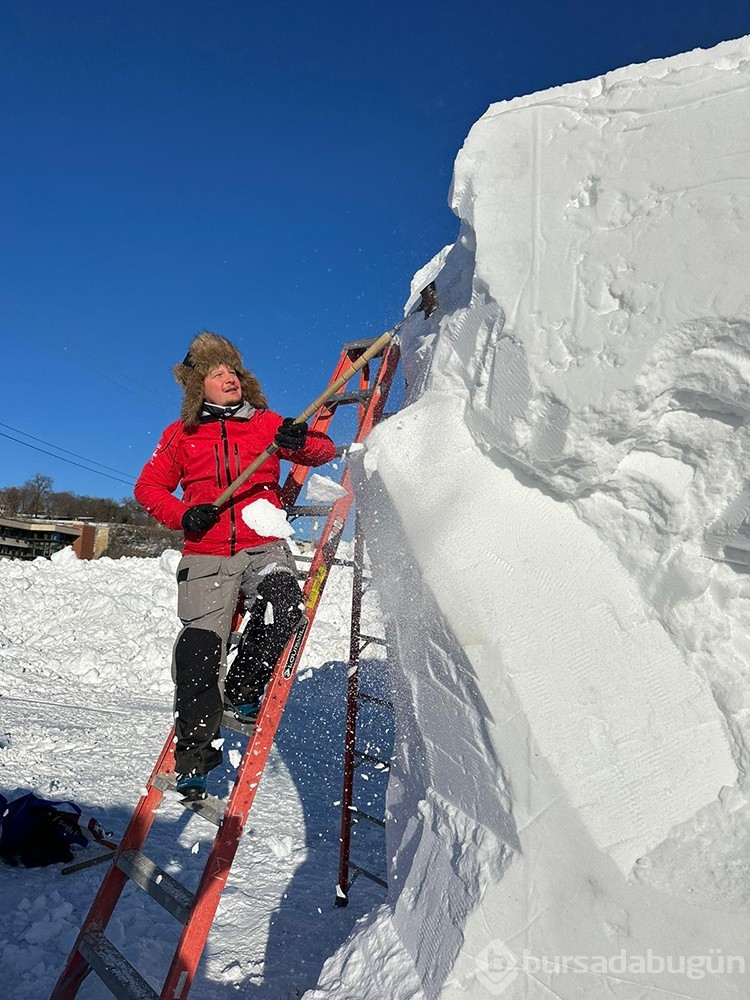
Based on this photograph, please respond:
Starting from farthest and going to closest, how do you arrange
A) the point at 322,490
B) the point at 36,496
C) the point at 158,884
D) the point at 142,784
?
the point at 36,496, the point at 142,784, the point at 322,490, the point at 158,884

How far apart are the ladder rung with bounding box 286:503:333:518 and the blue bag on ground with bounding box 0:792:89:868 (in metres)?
2.05

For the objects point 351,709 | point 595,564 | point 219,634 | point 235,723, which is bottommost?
point 235,723

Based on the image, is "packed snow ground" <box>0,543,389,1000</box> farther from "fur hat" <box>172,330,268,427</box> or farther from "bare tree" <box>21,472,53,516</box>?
"bare tree" <box>21,472,53,516</box>

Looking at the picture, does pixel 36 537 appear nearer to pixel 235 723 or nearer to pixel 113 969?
pixel 235 723

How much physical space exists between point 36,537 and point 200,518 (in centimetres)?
1964

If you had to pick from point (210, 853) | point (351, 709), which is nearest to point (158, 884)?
point (210, 853)

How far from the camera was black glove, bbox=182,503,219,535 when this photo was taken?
2.52 m

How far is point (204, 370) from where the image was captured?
2.93m

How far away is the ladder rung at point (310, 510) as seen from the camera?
9.47 feet

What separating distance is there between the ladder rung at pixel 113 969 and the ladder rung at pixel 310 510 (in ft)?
5.62

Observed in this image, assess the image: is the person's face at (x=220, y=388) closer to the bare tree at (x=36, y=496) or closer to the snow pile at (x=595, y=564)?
the snow pile at (x=595, y=564)

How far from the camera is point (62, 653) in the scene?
26.7ft

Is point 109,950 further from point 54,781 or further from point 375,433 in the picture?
point 54,781

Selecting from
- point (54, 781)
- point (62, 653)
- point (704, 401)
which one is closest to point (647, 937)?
point (704, 401)
